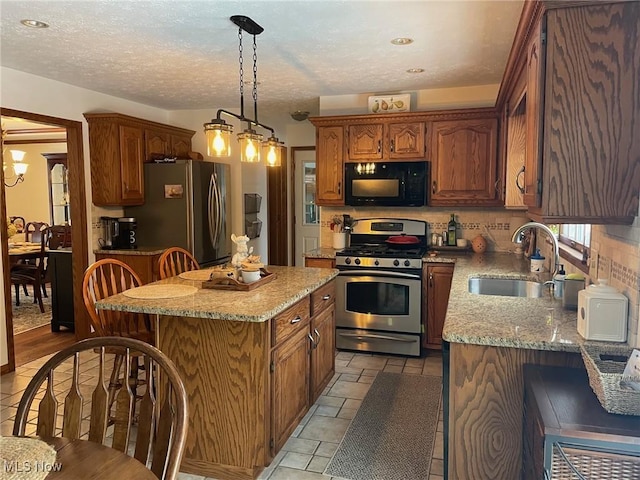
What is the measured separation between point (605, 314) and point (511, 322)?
375mm

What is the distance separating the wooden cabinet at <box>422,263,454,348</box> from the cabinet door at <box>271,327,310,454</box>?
165 centimetres

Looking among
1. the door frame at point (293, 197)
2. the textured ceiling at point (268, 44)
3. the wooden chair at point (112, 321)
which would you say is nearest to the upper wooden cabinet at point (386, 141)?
the textured ceiling at point (268, 44)

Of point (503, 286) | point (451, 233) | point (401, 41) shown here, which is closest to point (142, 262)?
point (451, 233)

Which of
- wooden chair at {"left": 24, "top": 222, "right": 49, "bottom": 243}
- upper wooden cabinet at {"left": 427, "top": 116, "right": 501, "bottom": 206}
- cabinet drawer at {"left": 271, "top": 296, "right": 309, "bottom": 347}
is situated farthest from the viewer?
wooden chair at {"left": 24, "top": 222, "right": 49, "bottom": 243}

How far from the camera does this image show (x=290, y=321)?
2633 mm

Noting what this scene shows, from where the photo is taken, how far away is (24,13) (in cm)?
271

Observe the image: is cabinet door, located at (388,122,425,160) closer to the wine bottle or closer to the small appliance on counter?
the wine bottle

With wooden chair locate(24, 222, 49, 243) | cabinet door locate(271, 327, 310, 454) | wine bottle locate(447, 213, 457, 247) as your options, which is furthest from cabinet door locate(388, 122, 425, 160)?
wooden chair locate(24, 222, 49, 243)

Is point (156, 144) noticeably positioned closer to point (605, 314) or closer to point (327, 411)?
point (327, 411)

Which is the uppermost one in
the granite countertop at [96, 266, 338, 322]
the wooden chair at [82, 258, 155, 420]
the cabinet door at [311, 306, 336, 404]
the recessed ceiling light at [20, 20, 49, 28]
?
the recessed ceiling light at [20, 20, 49, 28]

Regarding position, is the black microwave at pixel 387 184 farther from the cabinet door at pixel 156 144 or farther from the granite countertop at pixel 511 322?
the cabinet door at pixel 156 144

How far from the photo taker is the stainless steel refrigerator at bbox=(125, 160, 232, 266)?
5051mm

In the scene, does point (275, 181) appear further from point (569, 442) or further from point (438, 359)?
point (569, 442)

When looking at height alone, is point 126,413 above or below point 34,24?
below
